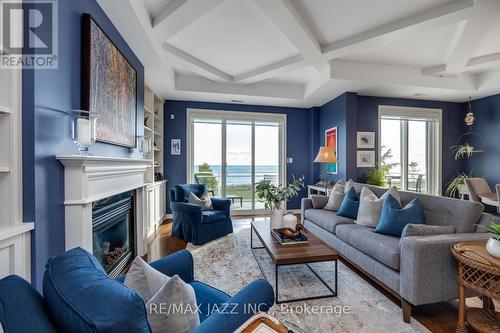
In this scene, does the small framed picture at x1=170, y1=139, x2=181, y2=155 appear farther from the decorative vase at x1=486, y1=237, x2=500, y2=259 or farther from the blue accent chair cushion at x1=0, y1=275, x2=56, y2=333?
the decorative vase at x1=486, y1=237, x2=500, y2=259

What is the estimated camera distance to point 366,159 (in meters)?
4.54

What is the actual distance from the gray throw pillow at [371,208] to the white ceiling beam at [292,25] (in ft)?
6.54

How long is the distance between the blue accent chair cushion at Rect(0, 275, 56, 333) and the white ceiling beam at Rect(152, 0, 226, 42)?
233cm

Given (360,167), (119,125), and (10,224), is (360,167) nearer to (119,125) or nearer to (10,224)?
(119,125)

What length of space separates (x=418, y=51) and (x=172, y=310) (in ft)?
13.9

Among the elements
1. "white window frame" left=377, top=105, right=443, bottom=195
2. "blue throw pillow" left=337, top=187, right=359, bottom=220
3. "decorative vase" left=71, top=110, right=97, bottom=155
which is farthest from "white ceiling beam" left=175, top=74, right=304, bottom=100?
"decorative vase" left=71, top=110, right=97, bottom=155

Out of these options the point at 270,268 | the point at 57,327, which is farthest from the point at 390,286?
the point at 57,327

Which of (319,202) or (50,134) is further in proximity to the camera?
(319,202)

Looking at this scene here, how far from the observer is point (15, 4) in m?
1.21

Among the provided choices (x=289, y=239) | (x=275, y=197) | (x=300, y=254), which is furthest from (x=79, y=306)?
(x=275, y=197)

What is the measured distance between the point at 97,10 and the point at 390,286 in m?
3.40

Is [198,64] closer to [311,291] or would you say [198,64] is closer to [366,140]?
[311,291]

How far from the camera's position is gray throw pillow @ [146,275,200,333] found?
2.56ft

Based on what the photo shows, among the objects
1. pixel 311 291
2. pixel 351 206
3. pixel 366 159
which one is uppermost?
pixel 366 159
